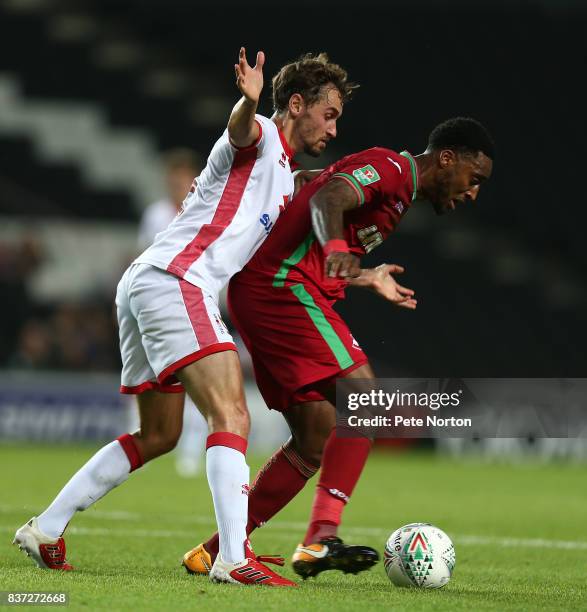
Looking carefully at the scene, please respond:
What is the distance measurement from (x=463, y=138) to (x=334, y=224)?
2.82ft

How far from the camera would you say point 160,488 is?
9570 mm

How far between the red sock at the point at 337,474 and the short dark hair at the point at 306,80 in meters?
1.36

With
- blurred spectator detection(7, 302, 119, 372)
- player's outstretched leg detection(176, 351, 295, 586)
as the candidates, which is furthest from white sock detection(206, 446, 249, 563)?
blurred spectator detection(7, 302, 119, 372)

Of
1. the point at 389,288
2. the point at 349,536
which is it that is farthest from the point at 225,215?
the point at 349,536

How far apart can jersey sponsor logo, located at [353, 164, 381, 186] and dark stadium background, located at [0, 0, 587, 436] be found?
11.3m

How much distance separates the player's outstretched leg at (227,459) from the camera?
424 centimetres

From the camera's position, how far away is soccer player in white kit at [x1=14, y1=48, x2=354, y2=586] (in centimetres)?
432

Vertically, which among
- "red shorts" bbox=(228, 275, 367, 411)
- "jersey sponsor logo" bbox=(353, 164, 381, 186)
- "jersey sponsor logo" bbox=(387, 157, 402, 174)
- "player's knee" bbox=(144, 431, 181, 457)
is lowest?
"player's knee" bbox=(144, 431, 181, 457)

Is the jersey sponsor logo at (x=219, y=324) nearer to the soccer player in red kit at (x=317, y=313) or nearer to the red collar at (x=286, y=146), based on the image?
the soccer player in red kit at (x=317, y=313)

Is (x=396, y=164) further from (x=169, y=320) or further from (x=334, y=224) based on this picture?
(x=169, y=320)

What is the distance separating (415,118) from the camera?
60.6 feet

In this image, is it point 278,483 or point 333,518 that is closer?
point 333,518

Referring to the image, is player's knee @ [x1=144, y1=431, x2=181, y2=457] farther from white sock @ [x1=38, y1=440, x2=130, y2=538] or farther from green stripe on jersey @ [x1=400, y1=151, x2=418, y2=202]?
green stripe on jersey @ [x1=400, y1=151, x2=418, y2=202]

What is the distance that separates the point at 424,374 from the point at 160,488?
6.69 m
